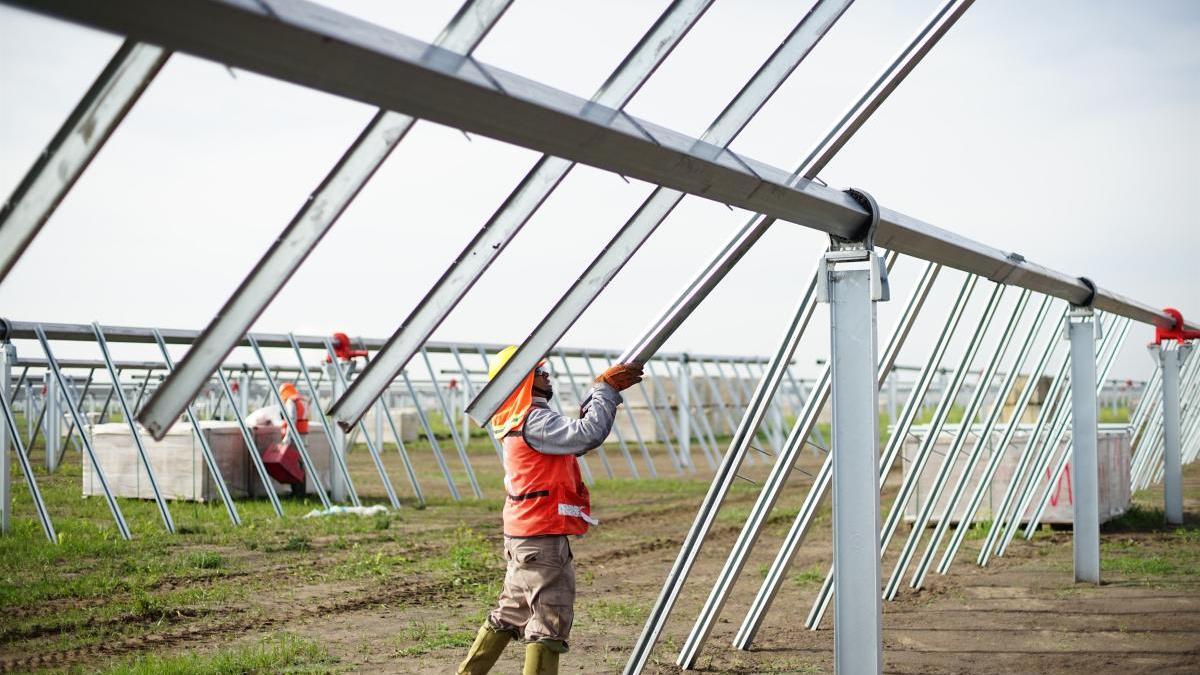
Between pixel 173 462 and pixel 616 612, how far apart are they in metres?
8.08

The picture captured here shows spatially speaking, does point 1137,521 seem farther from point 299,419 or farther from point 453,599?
point 299,419

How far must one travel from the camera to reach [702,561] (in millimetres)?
9680

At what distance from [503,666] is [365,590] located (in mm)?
2375

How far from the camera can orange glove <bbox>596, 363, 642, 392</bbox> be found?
15.3ft

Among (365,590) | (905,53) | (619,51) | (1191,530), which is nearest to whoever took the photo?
(619,51)

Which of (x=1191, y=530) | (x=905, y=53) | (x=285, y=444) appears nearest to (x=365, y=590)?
(x=905, y=53)

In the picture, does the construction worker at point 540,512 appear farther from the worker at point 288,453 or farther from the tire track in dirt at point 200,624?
the worker at point 288,453

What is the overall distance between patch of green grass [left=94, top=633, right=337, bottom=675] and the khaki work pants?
131cm

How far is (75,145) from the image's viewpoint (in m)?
2.71

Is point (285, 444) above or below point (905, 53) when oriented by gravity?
above

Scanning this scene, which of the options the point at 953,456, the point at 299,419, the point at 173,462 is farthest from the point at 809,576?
the point at 173,462

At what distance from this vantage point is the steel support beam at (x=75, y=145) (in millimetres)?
2643

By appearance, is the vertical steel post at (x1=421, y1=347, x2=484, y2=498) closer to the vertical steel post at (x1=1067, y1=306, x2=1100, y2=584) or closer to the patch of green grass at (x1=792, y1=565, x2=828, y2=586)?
the patch of green grass at (x1=792, y1=565, x2=828, y2=586)

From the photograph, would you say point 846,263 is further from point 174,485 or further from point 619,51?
point 174,485
